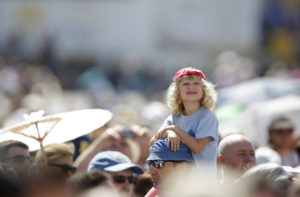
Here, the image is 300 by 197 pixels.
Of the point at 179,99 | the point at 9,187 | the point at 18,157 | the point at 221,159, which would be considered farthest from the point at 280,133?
the point at 9,187

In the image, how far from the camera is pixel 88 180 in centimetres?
523

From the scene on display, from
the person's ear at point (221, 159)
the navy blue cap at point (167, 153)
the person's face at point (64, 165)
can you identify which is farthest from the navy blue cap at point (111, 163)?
the navy blue cap at point (167, 153)

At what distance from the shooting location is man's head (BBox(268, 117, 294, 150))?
8984 millimetres

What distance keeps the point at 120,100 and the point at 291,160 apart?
1339 centimetres

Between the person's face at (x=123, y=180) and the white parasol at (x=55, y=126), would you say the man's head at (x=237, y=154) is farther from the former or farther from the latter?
the white parasol at (x=55, y=126)

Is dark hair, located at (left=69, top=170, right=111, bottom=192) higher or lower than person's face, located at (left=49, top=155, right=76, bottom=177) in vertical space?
higher

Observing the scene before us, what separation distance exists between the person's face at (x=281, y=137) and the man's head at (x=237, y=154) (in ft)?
7.35

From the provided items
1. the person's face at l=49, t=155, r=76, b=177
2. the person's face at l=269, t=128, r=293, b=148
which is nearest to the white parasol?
the person's face at l=49, t=155, r=76, b=177

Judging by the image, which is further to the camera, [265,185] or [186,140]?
[186,140]

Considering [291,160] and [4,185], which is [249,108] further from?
[4,185]

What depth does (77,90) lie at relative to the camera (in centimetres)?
2475

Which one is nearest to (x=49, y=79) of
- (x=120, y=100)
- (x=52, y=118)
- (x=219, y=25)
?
(x=120, y=100)

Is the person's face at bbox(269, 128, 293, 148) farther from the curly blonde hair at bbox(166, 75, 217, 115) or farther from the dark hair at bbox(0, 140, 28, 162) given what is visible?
the dark hair at bbox(0, 140, 28, 162)

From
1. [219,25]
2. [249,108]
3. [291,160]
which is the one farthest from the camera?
[219,25]
